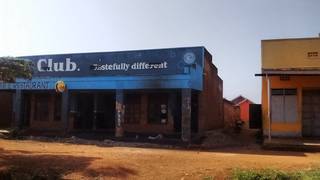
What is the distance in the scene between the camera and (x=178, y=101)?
25906mm

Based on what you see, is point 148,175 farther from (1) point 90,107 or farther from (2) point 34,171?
(1) point 90,107

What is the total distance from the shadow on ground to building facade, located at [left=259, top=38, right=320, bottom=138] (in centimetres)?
1099

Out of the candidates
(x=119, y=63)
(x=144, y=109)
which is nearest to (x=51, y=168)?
(x=119, y=63)

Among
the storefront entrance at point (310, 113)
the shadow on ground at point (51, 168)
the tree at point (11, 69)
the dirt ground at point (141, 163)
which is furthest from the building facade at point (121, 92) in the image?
the shadow on ground at point (51, 168)

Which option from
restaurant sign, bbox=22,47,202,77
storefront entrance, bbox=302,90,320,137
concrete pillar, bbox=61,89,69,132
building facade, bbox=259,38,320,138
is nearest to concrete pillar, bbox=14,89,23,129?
restaurant sign, bbox=22,47,202,77

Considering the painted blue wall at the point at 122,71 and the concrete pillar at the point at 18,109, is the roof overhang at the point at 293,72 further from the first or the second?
the concrete pillar at the point at 18,109

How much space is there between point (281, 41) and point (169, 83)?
6.19 meters

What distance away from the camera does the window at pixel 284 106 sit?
76.4ft

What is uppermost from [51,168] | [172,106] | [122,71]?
[122,71]

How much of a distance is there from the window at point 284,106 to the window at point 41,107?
13.9 m

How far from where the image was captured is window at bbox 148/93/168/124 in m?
26.0

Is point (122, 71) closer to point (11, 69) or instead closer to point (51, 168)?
point (11, 69)

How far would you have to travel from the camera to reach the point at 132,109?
26750 mm

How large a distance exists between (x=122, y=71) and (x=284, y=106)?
8.56 meters
